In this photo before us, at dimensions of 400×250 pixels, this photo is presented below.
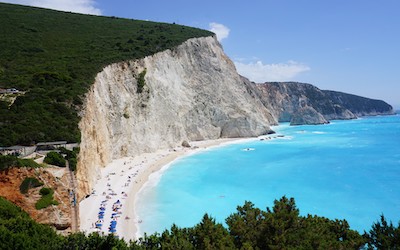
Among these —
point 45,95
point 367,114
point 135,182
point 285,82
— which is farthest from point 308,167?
point 367,114

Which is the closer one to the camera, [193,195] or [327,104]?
[193,195]

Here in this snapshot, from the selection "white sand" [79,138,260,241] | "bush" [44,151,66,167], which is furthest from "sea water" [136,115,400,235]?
"bush" [44,151,66,167]

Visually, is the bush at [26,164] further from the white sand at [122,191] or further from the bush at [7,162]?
the white sand at [122,191]

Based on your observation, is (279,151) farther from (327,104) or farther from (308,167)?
(327,104)

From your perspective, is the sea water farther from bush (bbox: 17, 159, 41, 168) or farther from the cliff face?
bush (bbox: 17, 159, 41, 168)

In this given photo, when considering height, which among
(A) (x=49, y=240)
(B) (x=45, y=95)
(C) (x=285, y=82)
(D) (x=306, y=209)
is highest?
(C) (x=285, y=82)

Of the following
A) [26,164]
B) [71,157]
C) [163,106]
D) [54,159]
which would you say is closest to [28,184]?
[26,164]

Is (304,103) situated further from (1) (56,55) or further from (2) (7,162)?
(2) (7,162)
